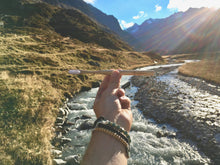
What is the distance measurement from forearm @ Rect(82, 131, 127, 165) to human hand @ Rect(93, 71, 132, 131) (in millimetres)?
431

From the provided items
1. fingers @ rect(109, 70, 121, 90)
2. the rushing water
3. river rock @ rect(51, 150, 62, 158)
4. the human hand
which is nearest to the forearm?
the human hand

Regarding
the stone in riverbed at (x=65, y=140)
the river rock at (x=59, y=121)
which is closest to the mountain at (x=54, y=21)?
the river rock at (x=59, y=121)

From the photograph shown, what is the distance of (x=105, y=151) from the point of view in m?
1.83

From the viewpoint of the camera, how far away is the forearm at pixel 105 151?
5.81 feet

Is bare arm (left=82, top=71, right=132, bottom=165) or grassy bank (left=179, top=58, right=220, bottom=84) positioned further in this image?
grassy bank (left=179, top=58, right=220, bottom=84)

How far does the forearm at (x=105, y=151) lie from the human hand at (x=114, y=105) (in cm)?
43

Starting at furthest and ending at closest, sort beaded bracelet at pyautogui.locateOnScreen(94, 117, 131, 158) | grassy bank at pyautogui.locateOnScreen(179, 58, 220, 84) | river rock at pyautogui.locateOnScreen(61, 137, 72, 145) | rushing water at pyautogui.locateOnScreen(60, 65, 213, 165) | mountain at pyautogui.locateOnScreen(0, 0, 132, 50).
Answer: mountain at pyautogui.locateOnScreen(0, 0, 132, 50) → grassy bank at pyautogui.locateOnScreen(179, 58, 220, 84) → river rock at pyautogui.locateOnScreen(61, 137, 72, 145) → rushing water at pyautogui.locateOnScreen(60, 65, 213, 165) → beaded bracelet at pyautogui.locateOnScreen(94, 117, 131, 158)

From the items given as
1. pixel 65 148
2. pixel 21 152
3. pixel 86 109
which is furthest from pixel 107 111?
pixel 86 109

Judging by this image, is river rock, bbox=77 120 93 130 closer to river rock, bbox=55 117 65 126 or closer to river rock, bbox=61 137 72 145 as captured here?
river rock, bbox=55 117 65 126

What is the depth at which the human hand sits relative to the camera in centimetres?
251

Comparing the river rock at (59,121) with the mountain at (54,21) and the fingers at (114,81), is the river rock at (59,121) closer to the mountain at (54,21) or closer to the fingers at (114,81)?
the fingers at (114,81)

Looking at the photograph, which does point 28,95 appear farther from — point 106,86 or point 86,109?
point 106,86

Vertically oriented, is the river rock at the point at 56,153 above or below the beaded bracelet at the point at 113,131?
below

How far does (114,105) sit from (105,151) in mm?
1059
